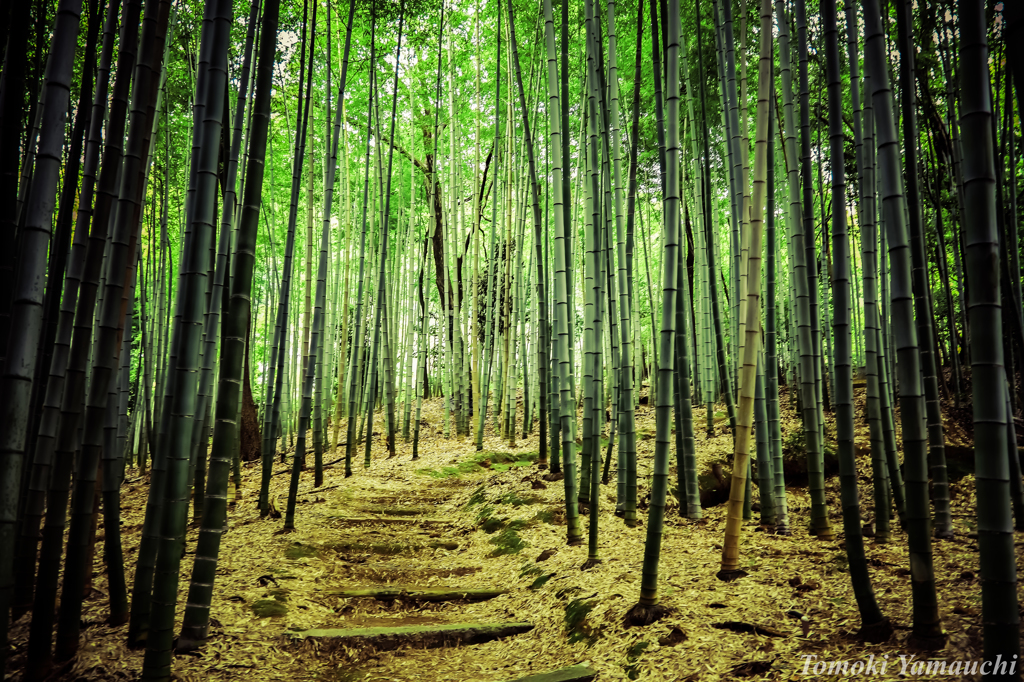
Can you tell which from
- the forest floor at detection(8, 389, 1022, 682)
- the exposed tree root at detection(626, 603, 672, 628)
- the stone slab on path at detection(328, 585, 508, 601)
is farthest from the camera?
the stone slab on path at detection(328, 585, 508, 601)

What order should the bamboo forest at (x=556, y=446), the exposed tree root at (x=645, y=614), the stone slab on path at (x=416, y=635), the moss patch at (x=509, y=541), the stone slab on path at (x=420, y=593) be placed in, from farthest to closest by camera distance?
the moss patch at (x=509, y=541) → the stone slab on path at (x=420, y=593) → the stone slab on path at (x=416, y=635) → the exposed tree root at (x=645, y=614) → the bamboo forest at (x=556, y=446)

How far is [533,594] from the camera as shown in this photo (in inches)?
93.7

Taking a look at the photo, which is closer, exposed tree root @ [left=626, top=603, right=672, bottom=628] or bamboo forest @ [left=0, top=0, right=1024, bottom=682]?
bamboo forest @ [left=0, top=0, right=1024, bottom=682]

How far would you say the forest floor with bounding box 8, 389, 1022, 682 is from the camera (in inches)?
61.8

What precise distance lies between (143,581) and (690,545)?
6.75ft

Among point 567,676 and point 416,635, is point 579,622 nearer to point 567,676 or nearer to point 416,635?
point 567,676

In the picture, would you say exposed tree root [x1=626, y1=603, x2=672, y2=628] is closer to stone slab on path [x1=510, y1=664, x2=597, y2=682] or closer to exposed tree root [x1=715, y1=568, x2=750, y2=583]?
stone slab on path [x1=510, y1=664, x2=597, y2=682]

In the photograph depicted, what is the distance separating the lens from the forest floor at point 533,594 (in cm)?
157

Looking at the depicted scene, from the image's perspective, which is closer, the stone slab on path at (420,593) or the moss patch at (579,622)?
the moss patch at (579,622)

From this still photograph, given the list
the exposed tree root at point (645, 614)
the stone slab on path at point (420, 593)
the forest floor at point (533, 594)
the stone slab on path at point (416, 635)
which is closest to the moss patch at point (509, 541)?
the forest floor at point (533, 594)

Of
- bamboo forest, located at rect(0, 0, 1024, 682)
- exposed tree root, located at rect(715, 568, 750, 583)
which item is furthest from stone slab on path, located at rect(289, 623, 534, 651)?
exposed tree root, located at rect(715, 568, 750, 583)

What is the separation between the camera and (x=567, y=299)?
2557 mm

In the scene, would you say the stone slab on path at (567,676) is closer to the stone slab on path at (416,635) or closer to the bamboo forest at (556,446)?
the bamboo forest at (556,446)

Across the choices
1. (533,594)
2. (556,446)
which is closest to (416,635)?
(533,594)
